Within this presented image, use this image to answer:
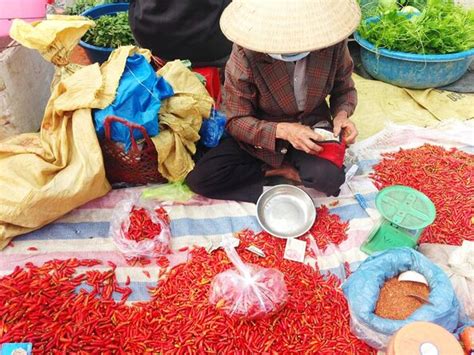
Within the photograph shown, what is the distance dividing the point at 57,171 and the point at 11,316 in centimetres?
94

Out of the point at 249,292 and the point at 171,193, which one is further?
the point at 171,193

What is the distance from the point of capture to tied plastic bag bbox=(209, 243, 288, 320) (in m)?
2.23

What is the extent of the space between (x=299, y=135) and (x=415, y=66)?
2.09m

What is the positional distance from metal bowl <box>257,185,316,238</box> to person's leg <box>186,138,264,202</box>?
0.13 meters

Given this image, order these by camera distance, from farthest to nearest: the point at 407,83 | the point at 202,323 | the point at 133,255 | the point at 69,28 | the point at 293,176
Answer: the point at 407,83
the point at 293,176
the point at 69,28
the point at 133,255
the point at 202,323

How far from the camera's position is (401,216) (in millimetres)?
2410

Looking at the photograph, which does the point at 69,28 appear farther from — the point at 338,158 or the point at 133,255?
the point at 338,158

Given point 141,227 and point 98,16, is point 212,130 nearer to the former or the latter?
point 141,227

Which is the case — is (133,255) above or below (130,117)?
below

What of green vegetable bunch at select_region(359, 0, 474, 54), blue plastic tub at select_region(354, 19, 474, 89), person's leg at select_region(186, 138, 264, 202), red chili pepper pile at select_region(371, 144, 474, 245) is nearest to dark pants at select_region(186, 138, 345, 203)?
person's leg at select_region(186, 138, 264, 202)

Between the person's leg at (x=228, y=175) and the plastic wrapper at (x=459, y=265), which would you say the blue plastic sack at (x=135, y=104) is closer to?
the person's leg at (x=228, y=175)

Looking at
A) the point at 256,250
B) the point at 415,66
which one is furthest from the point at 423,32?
the point at 256,250

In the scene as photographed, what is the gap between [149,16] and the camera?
324 cm

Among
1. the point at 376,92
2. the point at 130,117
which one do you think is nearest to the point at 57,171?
the point at 130,117
